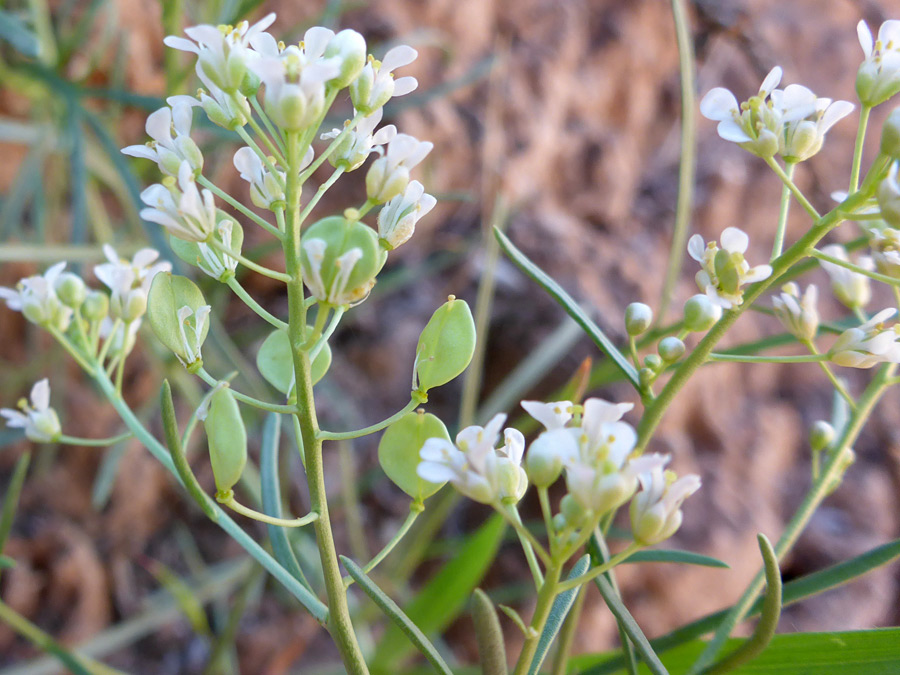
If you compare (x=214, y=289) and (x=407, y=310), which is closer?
(x=214, y=289)

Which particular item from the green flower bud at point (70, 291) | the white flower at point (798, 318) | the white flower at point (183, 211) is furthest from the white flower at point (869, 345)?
the green flower bud at point (70, 291)

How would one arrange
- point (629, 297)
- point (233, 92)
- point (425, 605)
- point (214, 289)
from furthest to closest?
point (629, 297) < point (214, 289) < point (425, 605) < point (233, 92)

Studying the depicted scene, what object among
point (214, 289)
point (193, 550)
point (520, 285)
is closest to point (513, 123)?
point (520, 285)

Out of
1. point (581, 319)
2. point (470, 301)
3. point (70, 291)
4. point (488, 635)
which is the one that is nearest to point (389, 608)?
point (488, 635)

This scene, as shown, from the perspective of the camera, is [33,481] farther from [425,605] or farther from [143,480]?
[425,605]

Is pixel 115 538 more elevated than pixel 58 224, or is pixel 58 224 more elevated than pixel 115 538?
pixel 58 224

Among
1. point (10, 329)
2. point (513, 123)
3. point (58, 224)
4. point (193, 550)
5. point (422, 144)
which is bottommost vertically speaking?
point (193, 550)

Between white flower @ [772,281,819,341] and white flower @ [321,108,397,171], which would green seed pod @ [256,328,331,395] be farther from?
white flower @ [772,281,819,341]
